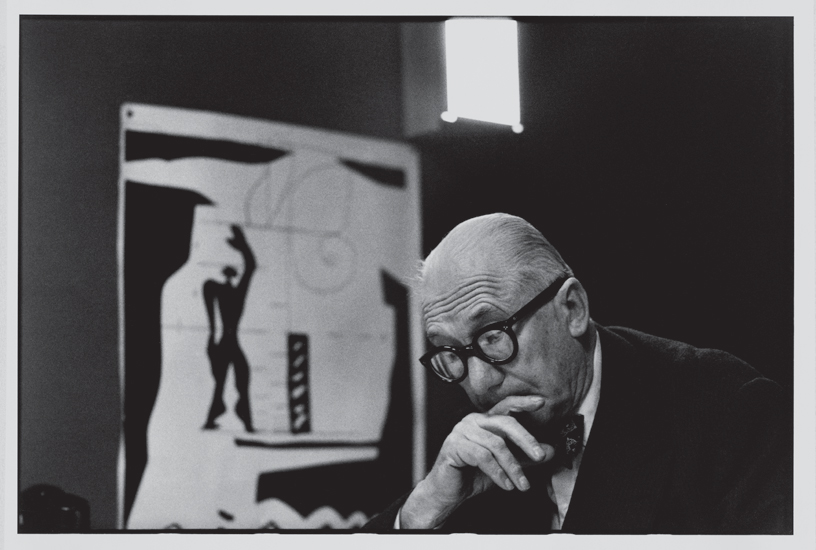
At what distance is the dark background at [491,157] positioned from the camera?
2008mm

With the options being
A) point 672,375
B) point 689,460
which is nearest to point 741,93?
point 672,375

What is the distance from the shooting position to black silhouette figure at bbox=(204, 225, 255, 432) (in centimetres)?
201

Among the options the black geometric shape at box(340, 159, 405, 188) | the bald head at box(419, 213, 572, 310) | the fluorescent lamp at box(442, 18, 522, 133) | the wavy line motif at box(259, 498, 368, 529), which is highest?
the fluorescent lamp at box(442, 18, 522, 133)

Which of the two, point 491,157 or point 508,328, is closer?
point 508,328

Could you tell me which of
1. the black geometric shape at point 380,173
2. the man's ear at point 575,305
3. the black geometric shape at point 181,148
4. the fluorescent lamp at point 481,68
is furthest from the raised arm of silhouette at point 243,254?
the man's ear at point 575,305

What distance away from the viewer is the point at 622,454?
194cm

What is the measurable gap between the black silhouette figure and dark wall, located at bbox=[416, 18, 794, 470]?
0.39 m

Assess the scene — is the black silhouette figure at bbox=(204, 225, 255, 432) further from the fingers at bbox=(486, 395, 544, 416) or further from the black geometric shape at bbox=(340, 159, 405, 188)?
the fingers at bbox=(486, 395, 544, 416)

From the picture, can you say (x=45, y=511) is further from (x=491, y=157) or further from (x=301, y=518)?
(x=491, y=157)

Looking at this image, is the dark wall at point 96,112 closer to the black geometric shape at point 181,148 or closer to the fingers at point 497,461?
the black geometric shape at point 181,148

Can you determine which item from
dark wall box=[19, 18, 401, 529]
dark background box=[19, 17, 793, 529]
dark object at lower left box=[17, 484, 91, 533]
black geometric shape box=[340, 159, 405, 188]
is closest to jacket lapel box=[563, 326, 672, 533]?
dark background box=[19, 17, 793, 529]

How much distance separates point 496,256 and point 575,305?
0.19 metres

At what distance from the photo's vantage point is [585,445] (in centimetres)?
194

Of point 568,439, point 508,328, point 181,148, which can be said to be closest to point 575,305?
point 508,328
